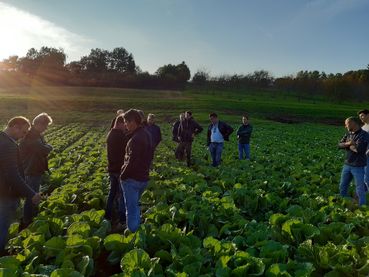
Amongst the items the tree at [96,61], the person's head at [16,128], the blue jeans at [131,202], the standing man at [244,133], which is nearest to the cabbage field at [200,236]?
the blue jeans at [131,202]

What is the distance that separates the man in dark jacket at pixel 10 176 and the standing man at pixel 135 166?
4.90 ft

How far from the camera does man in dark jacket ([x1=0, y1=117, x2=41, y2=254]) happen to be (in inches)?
226

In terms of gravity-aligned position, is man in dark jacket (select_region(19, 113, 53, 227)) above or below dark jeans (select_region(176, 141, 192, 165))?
above

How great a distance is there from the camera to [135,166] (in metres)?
6.98

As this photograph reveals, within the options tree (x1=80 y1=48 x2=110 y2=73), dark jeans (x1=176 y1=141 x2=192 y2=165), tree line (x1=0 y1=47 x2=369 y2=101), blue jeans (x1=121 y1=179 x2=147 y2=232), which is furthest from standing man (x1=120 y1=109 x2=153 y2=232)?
tree (x1=80 y1=48 x2=110 y2=73)

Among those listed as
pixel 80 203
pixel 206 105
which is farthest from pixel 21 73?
pixel 80 203

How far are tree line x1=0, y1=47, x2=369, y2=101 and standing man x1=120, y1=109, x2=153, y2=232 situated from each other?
8548 cm

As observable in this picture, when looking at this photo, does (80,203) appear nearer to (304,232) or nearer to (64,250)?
(64,250)

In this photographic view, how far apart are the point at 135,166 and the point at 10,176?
1.94m

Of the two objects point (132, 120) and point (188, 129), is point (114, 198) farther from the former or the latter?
point (188, 129)

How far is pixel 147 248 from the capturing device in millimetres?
6285

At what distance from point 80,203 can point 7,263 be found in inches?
191

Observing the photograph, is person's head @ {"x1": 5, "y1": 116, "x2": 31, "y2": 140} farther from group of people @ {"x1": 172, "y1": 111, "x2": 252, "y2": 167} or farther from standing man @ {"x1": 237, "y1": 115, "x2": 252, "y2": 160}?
standing man @ {"x1": 237, "y1": 115, "x2": 252, "y2": 160}

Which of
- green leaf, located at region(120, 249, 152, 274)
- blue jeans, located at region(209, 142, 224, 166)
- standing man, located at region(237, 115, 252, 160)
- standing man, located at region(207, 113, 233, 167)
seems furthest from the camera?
standing man, located at region(237, 115, 252, 160)
